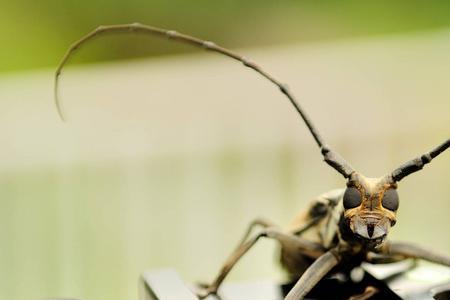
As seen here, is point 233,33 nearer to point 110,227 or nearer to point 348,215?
point 110,227

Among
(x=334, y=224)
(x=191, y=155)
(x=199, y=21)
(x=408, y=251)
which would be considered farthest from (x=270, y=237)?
(x=199, y=21)

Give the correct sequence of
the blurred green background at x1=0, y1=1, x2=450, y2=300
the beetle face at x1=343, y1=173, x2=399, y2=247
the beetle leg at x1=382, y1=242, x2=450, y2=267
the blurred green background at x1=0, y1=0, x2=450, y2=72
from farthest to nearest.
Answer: the blurred green background at x1=0, y1=0, x2=450, y2=72 → the blurred green background at x1=0, y1=1, x2=450, y2=300 → the beetle leg at x1=382, y1=242, x2=450, y2=267 → the beetle face at x1=343, y1=173, x2=399, y2=247

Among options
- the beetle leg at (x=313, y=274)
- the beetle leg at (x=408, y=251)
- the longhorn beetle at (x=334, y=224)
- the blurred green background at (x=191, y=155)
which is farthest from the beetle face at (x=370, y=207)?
the blurred green background at (x=191, y=155)

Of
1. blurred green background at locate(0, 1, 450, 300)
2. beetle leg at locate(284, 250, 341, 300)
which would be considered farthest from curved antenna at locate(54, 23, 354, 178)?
blurred green background at locate(0, 1, 450, 300)

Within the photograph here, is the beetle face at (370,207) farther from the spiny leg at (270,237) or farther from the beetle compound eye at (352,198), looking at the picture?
the spiny leg at (270,237)

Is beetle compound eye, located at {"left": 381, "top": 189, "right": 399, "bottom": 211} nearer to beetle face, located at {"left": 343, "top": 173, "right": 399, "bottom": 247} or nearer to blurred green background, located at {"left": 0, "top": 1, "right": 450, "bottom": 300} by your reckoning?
beetle face, located at {"left": 343, "top": 173, "right": 399, "bottom": 247}

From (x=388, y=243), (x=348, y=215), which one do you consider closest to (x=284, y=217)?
(x=388, y=243)
